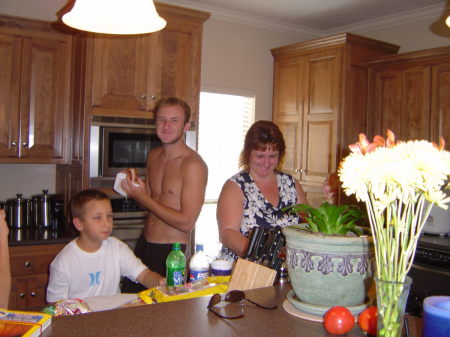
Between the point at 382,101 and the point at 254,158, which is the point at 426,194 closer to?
the point at 254,158

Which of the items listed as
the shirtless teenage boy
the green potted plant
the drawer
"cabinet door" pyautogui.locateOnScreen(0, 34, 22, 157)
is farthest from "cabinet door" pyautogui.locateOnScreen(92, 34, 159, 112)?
the green potted plant

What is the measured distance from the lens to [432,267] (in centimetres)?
340

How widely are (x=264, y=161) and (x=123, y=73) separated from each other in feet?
4.61

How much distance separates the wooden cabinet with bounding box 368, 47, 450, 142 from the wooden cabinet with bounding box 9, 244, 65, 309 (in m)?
2.84

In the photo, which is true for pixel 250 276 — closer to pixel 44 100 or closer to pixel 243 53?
pixel 44 100

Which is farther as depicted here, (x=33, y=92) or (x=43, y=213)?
(x=43, y=213)

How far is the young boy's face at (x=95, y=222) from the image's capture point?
2123mm

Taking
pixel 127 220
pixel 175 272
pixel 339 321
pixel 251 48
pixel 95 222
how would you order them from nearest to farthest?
pixel 339 321, pixel 175 272, pixel 95 222, pixel 127 220, pixel 251 48

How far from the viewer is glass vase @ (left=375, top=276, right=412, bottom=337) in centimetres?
91

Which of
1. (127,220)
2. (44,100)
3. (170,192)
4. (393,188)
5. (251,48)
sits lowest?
(127,220)

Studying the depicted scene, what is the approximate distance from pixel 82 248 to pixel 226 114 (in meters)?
2.81

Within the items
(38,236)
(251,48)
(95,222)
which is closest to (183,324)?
(95,222)

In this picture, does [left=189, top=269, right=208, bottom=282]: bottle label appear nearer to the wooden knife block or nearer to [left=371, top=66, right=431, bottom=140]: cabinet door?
the wooden knife block

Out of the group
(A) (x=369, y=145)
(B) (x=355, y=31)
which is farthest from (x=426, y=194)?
(B) (x=355, y=31)
